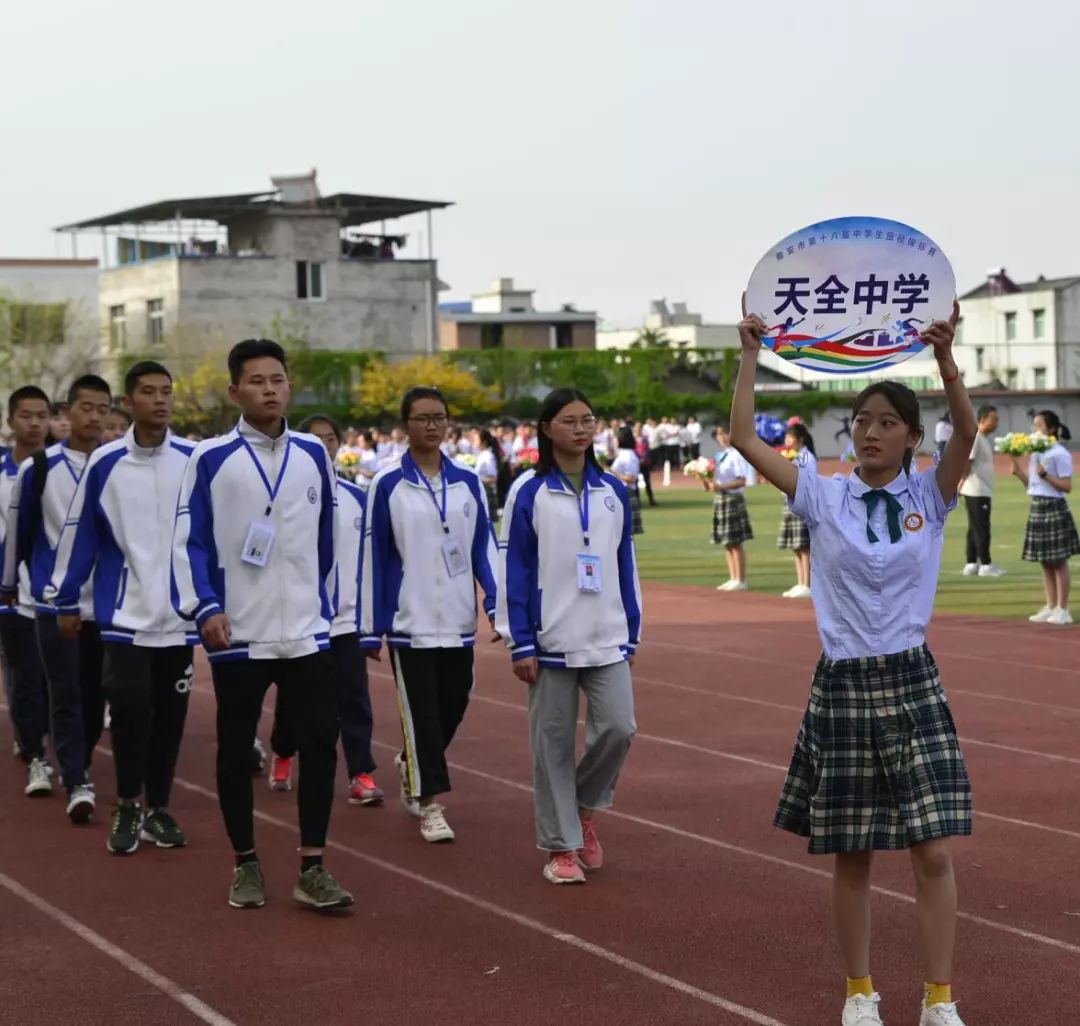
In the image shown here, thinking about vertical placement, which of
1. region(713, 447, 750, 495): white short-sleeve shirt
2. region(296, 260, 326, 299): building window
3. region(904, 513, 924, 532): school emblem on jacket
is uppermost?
region(296, 260, 326, 299): building window

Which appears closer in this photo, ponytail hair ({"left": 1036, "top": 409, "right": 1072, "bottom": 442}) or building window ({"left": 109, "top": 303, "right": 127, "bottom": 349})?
ponytail hair ({"left": 1036, "top": 409, "right": 1072, "bottom": 442})

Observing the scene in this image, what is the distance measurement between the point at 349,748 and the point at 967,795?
4.52m

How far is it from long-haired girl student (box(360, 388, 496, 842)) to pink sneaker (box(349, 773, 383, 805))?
58 cm

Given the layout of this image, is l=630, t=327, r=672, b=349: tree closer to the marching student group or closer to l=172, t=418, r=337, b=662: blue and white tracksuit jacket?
the marching student group

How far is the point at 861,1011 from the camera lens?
5.28m

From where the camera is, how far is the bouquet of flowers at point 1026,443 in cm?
1730

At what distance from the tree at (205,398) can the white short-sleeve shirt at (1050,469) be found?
167 feet

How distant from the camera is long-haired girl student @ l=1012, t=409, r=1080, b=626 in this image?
54.0 ft

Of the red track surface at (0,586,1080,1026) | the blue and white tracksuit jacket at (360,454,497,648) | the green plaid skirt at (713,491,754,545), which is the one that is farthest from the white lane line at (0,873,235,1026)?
the green plaid skirt at (713,491,754,545)

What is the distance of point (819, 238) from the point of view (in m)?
5.45

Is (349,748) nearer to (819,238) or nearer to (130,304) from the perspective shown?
(819,238)

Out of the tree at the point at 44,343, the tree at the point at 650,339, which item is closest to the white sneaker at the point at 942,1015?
the tree at the point at 44,343

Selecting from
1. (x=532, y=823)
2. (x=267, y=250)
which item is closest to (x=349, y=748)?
(x=532, y=823)

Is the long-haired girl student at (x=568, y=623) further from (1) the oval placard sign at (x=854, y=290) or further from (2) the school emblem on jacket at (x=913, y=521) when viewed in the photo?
(2) the school emblem on jacket at (x=913, y=521)
